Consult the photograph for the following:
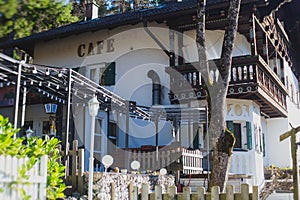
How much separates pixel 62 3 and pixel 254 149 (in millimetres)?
10963

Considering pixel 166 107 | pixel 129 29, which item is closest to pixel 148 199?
pixel 166 107

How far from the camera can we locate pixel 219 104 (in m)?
9.47

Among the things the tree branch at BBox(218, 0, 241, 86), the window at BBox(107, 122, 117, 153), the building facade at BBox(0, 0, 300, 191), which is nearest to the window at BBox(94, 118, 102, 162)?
the building facade at BBox(0, 0, 300, 191)

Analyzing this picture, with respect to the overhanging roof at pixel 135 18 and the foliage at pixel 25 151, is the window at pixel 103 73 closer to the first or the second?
the overhanging roof at pixel 135 18

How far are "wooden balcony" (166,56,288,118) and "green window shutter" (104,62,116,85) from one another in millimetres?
3026

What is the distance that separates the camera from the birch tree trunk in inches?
355

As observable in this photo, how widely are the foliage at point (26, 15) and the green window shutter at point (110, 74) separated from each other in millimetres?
10534

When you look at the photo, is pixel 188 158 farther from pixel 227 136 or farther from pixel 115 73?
pixel 115 73

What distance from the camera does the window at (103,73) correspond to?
1781cm

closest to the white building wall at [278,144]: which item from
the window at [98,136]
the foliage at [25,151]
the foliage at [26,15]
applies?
the window at [98,136]

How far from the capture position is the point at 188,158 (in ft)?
42.6

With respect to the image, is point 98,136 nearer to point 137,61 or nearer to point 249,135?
point 137,61

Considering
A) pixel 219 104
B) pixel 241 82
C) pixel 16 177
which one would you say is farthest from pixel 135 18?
pixel 16 177

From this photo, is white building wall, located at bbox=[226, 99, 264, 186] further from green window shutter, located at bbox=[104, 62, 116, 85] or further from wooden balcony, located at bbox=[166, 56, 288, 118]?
green window shutter, located at bbox=[104, 62, 116, 85]
